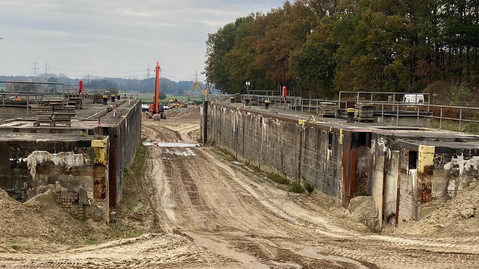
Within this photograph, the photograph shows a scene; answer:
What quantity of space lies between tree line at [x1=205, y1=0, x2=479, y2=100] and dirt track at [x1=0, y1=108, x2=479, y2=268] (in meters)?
21.5

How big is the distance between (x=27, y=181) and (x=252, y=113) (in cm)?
2169

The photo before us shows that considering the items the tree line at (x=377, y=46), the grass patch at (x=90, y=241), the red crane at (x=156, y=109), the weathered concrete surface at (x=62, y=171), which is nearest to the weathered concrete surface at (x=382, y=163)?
the weathered concrete surface at (x=62, y=171)

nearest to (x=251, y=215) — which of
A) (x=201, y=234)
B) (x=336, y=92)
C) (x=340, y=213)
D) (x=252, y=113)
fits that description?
(x=340, y=213)

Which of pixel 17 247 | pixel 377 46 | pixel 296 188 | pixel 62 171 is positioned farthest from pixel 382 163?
pixel 377 46

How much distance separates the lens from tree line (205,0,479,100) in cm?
4072

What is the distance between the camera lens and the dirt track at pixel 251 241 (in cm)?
1085

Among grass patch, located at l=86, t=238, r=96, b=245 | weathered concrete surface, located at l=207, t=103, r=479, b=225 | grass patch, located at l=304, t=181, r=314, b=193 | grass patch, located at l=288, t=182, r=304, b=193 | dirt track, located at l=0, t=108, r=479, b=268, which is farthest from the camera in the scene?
grass patch, located at l=288, t=182, r=304, b=193

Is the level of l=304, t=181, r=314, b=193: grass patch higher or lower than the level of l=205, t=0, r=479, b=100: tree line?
lower

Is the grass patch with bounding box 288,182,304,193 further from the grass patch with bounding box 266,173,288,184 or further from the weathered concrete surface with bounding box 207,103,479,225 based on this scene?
the grass patch with bounding box 266,173,288,184

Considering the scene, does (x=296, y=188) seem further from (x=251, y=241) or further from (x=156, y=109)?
(x=156, y=109)

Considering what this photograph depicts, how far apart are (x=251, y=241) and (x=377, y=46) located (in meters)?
35.7

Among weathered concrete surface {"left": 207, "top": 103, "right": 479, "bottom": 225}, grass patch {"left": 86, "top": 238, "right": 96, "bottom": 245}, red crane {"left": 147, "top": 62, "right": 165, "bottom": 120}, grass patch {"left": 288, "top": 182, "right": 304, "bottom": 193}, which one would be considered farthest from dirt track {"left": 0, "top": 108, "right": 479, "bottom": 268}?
red crane {"left": 147, "top": 62, "right": 165, "bottom": 120}

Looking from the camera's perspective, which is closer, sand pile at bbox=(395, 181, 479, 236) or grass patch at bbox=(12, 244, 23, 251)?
grass patch at bbox=(12, 244, 23, 251)

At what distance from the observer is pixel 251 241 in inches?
526
